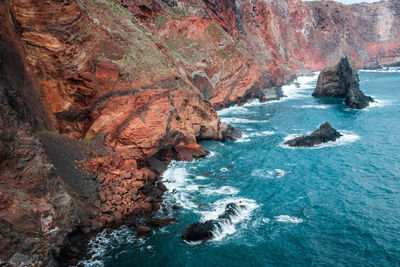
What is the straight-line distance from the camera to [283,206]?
19.7m

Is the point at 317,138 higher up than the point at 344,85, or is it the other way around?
the point at 344,85

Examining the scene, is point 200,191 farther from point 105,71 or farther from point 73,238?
point 105,71

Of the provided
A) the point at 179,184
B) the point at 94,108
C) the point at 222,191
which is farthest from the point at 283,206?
the point at 94,108

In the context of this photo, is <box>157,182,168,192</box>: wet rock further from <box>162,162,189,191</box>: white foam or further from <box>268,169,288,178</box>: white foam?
<box>268,169,288,178</box>: white foam

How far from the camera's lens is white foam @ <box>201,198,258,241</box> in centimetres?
1681

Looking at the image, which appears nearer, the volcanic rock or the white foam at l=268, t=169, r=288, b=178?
the volcanic rock

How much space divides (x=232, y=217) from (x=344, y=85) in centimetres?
5293

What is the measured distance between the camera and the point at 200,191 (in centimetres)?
2175

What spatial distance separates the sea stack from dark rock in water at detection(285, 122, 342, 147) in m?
20.9

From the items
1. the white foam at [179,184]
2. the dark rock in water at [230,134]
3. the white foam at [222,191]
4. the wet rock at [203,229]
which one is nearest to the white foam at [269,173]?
the white foam at [222,191]

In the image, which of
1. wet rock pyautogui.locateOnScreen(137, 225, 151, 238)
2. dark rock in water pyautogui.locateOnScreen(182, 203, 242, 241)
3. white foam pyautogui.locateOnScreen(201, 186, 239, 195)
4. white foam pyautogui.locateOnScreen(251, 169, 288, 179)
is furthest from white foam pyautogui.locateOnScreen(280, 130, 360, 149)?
wet rock pyautogui.locateOnScreen(137, 225, 151, 238)

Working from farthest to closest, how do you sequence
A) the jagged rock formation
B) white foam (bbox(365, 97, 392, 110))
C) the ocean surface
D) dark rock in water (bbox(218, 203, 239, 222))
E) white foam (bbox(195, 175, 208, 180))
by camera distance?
white foam (bbox(365, 97, 392, 110)) < white foam (bbox(195, 175, 208, 180)) < dark rock in water (bbox(218, 203, 239, 222)) < the ocean surface < the jagged rock formation

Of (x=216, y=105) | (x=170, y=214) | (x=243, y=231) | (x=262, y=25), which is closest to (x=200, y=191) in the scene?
(x=170, y=214)

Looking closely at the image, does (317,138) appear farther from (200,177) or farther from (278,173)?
(200,177)
